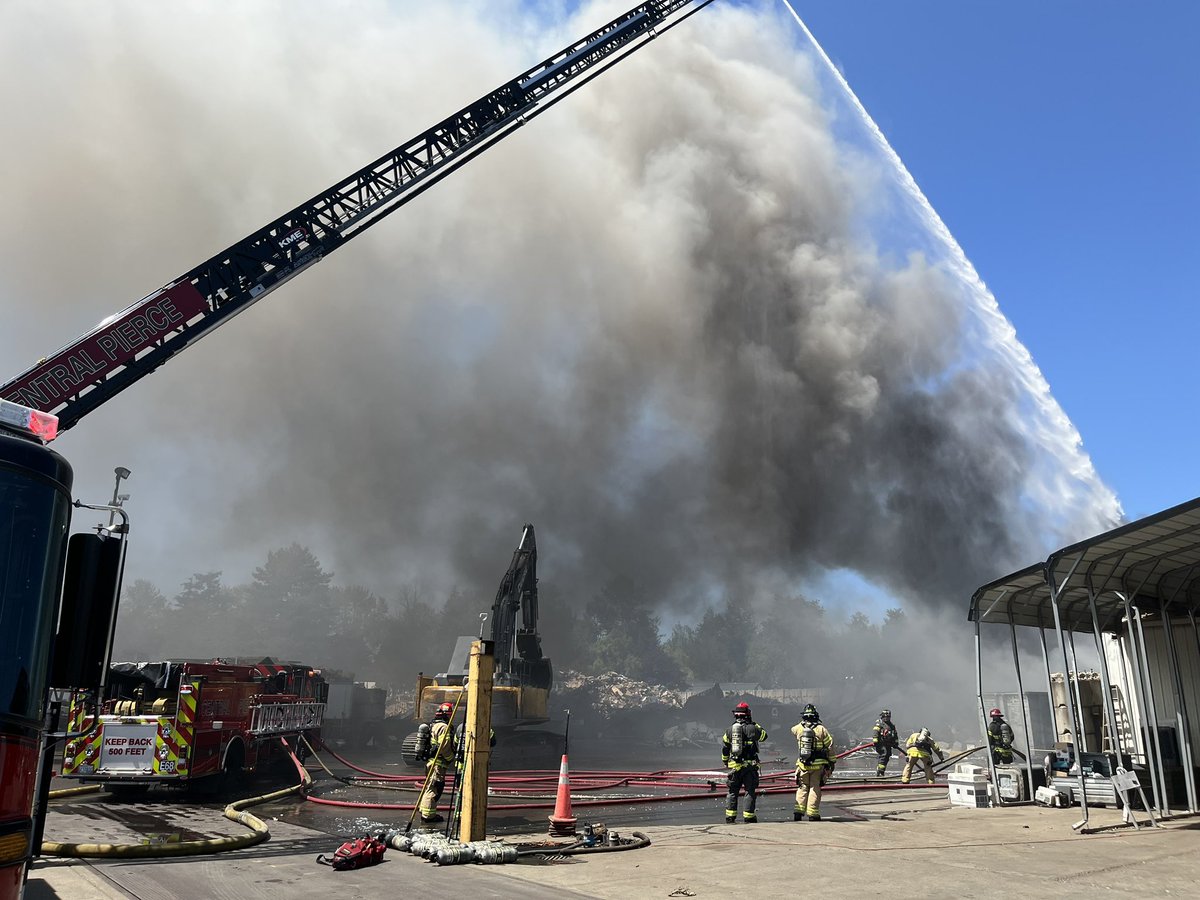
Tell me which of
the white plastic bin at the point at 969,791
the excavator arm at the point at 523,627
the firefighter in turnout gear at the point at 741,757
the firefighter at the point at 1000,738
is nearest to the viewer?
the firefighter in turnout gear at the point at 741,757

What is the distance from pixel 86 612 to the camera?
12.0ft

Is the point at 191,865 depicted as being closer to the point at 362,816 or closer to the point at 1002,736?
the point at 362,816

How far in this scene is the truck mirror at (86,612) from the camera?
3.57 metres

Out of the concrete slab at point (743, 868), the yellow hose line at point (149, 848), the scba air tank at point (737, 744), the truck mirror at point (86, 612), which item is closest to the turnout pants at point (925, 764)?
the concrete slab at point (743, 868)

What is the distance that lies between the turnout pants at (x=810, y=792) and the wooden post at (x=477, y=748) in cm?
431

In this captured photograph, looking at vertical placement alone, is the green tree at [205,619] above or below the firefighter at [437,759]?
above

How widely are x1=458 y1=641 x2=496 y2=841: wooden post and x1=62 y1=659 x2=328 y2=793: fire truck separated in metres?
5.26

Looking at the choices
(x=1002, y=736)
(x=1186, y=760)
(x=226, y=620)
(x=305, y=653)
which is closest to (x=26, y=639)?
(x=1186, y=760)

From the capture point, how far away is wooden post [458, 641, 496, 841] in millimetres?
8445

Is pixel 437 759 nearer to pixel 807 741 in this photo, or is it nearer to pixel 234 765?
pixel 807 741

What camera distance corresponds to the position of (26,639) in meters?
3.29

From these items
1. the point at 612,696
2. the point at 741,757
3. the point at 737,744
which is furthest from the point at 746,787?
the point at 612,696

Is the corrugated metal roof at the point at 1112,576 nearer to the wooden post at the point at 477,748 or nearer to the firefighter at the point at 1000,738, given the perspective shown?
the firefighter at the point at 1000,738

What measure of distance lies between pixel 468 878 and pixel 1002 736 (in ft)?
33.6
